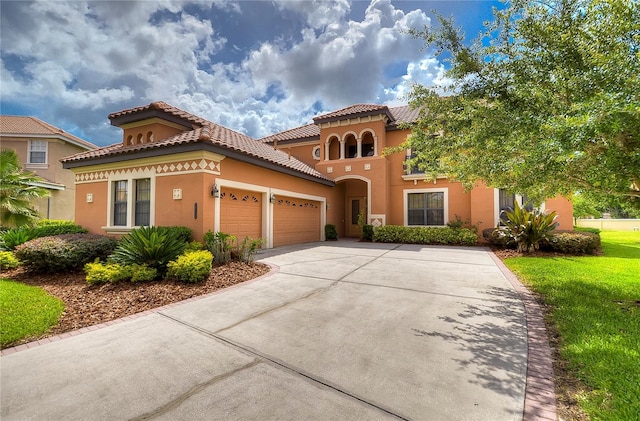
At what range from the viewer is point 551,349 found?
3248mm

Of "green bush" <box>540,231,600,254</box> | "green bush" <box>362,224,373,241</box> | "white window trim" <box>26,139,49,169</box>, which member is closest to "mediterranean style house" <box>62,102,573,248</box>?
"green bush" <box>362,224,373,241</box>

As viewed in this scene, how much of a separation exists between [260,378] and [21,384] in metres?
2.32

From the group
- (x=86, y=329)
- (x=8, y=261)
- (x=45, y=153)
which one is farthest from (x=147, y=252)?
(x=45, y=153)

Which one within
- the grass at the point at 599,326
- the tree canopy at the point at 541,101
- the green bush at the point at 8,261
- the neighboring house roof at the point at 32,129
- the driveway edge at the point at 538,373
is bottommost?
the driveway edge at the point at 538,373

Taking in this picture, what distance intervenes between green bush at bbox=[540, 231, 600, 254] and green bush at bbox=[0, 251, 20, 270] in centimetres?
1861

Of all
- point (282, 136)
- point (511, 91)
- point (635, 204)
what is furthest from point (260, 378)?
point (282, 136)

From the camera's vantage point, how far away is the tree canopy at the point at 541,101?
3.56 m

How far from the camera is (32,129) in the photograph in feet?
62.1

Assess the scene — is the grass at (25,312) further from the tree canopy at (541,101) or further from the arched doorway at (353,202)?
the arched doorway at (353,202)

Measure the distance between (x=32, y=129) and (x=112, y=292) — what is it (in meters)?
22.2

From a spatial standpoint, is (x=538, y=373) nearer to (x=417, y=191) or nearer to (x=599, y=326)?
(x=599, y=326)

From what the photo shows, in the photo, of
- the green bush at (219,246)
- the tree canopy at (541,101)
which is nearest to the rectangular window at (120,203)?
the green bush at (219,246)

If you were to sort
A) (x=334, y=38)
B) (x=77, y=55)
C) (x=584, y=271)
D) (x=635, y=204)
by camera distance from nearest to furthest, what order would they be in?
(x=635, y=204)
(x=584, y=271)
(x=77, y=55)
(x=334, y=38)

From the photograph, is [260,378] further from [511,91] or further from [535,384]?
[511,91]
